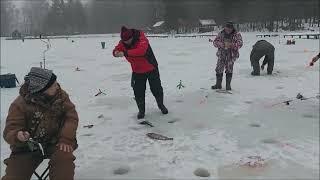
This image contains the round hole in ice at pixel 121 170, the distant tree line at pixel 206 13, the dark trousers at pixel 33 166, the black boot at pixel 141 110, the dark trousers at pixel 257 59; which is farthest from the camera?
the distant tree line at pixel 206 13

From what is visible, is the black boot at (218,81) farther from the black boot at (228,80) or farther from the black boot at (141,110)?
the black boot at (141,110)

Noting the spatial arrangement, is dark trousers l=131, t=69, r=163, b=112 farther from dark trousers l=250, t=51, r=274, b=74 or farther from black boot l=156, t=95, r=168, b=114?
dark trousers l=250, t=51, r=274, b=74

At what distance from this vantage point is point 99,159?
632 cm

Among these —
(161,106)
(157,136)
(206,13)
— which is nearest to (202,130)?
(157,136)

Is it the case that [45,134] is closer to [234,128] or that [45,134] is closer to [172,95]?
[234,128]

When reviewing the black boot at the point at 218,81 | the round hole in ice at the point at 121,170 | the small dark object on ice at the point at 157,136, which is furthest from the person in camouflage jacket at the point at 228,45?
the round hole in ice at the point at 121,170

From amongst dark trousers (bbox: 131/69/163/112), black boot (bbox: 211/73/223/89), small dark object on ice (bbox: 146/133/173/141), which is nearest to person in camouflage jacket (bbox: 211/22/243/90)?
black boot (bbox: 211/73/223/89)

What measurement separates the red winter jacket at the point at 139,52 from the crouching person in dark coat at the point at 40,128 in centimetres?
351

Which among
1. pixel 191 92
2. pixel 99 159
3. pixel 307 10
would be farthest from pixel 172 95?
pixel 307 10

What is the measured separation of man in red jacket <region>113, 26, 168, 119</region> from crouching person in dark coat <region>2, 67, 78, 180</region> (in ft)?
11.5

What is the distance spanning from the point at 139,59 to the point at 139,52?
0.22m

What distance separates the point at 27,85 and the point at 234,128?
4311 mm

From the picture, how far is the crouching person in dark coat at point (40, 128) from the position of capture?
415 cm

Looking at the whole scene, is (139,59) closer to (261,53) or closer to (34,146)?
(34,146)
